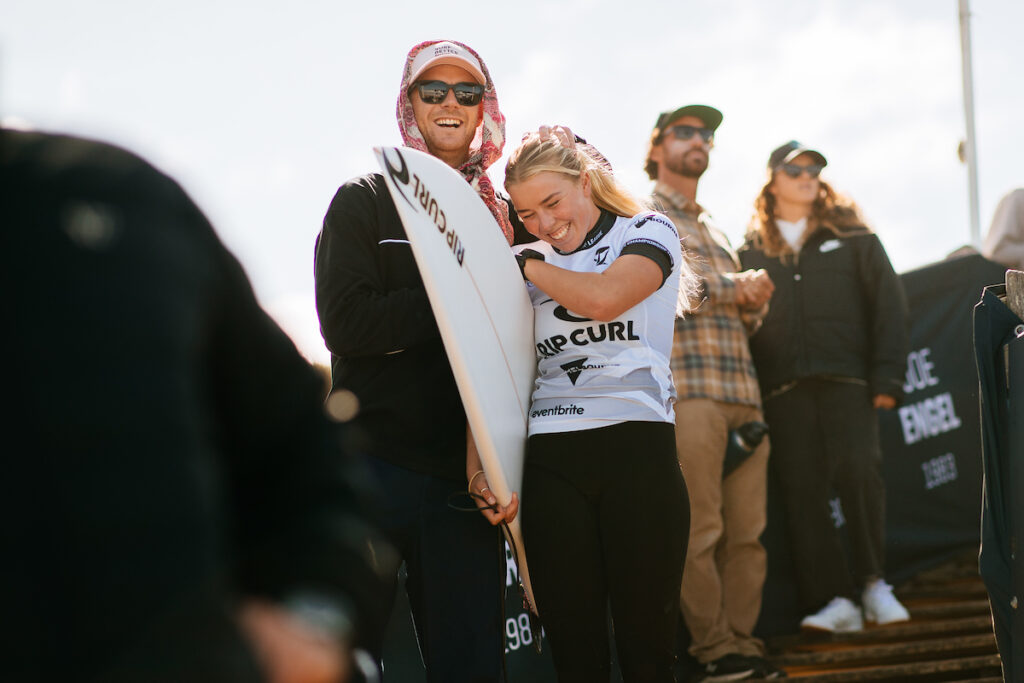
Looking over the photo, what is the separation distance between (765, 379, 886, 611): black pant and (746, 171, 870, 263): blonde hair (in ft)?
2.23

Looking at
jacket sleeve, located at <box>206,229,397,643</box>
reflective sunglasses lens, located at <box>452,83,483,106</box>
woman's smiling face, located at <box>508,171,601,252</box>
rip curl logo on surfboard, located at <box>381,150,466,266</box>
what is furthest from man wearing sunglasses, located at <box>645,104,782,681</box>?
jacket sleeve, located at <box>206,229,397,643</box>

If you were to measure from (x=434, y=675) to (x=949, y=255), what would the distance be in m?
5.24

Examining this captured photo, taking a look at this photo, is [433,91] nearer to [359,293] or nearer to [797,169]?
[359,293]

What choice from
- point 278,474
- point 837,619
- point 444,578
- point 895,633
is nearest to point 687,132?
point 837,619

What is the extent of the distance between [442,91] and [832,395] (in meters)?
2.67

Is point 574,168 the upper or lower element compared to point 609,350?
upper

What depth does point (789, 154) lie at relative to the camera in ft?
15.9

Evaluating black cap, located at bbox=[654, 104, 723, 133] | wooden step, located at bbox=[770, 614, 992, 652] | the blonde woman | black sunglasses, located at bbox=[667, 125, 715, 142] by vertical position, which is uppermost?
black cap, located at bbox=[654, 104, 723, 133]

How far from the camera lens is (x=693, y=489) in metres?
4.01

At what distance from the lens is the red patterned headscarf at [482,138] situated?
9.05 feet

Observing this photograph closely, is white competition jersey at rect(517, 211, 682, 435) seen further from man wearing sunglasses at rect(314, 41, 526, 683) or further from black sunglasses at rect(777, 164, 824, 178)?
black sunglasses at rect(777, 164, 824, 178)

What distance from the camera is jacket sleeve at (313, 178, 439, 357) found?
2.26 metres

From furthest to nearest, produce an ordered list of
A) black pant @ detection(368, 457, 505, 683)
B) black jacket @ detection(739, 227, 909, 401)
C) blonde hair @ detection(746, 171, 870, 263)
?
1. blonde hair @ detection(746, 171, 870, 263)
2. black jacket @ detection(739, 227, 909, 401)
3. black pant @ detection(368, 457, 505, 683)

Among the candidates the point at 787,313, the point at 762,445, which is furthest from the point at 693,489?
the point at 787,313
